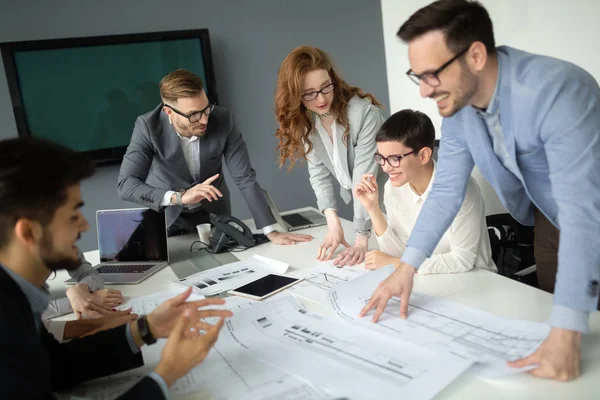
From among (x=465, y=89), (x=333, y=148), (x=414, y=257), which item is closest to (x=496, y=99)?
(x=465, y=89)

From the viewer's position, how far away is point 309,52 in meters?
→ 1.96

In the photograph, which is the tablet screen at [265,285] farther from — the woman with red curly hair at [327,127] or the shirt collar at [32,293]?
the shirt collar at [32,293]

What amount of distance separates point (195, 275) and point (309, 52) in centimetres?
96

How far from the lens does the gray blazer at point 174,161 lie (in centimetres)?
219

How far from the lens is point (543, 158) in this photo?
1.11m

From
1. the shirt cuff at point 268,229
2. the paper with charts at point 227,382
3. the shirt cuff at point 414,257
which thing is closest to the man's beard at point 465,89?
the shirt cuff at point 414,257

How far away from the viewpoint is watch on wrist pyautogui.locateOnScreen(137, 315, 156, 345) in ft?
3.60

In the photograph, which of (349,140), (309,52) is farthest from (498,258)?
(309,52)

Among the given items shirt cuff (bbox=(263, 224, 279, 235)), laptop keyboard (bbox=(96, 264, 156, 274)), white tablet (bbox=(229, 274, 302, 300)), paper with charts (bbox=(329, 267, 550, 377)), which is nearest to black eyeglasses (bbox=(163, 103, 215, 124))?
shirt cuff (bbox=(263, 224, 279, 235))

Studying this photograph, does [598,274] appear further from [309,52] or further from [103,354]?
[309,52]

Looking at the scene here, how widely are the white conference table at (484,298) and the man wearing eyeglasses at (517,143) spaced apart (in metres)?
0.03

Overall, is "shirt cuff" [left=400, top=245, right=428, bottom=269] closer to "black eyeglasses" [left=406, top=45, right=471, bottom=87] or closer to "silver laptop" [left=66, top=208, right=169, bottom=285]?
"black eyeglasses" [left=406, top=45, right=471, bottom=87]

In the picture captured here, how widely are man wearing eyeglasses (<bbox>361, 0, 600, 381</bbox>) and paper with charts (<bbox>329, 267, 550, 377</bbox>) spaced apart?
4 cm

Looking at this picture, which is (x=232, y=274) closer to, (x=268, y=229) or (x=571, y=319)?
(x=268, y=229)
